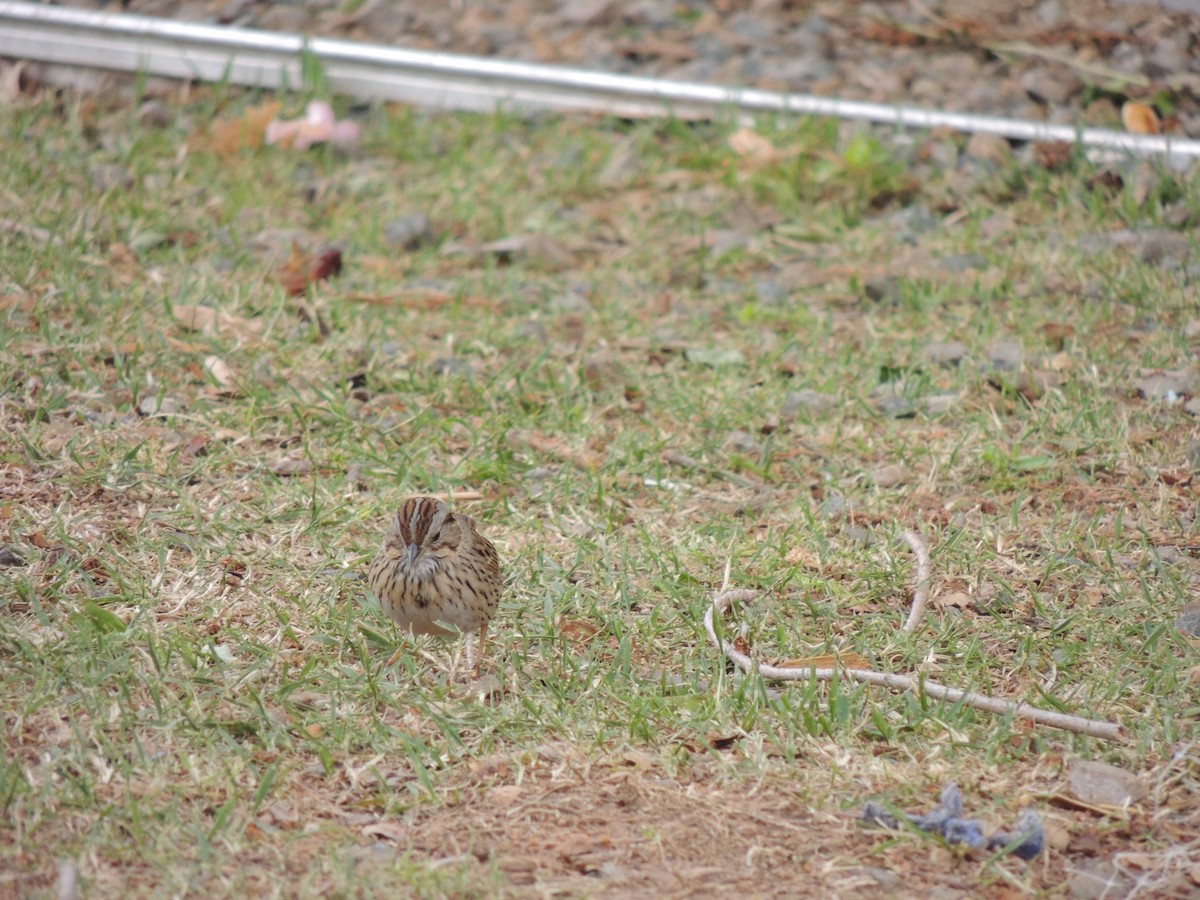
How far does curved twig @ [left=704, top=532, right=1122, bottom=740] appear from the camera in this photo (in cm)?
400

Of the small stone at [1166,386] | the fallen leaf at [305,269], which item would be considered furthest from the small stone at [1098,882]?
the fallen leaf at [305,269]

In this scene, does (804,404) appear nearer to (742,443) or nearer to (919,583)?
(742,443)

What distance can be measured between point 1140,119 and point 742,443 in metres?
3.89

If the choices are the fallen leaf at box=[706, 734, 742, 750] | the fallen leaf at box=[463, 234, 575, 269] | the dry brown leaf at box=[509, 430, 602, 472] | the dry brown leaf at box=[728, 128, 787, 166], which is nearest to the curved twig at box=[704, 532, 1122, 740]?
the fallen leaf at box=[706, 734, 742, 750]

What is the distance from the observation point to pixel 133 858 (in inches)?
133

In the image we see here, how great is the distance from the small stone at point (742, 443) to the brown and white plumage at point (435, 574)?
1531mm

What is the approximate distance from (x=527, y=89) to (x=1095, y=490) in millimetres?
4751

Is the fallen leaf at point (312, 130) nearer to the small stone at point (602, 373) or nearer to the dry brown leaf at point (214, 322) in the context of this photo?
the dry brown leaf at point (214, 322)

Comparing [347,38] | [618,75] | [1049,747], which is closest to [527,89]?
[618,75]

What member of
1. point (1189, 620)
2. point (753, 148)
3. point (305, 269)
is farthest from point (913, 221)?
point (1189, 620)

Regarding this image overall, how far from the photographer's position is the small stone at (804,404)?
19.7 ft

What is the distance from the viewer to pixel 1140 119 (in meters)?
8.23

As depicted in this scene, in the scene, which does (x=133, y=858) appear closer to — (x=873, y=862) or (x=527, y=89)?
(x=873, y=862)

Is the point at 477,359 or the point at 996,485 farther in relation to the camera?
the point at 477,359
